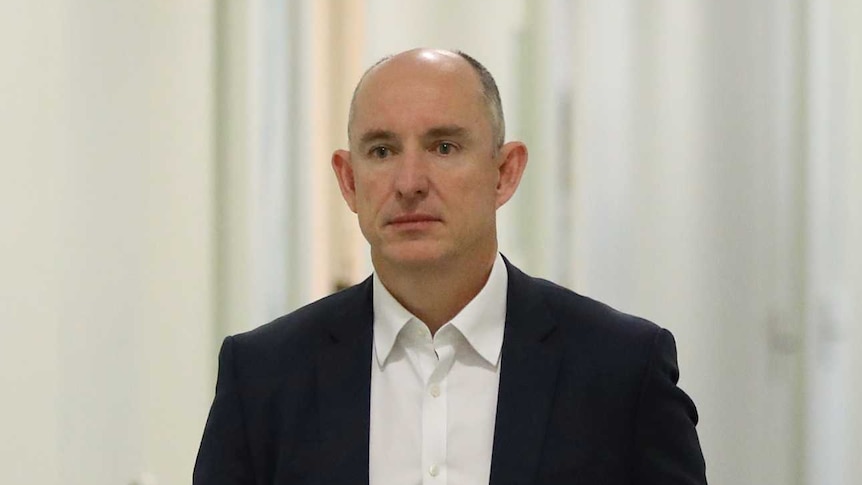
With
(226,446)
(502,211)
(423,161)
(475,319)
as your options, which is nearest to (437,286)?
(475,319)

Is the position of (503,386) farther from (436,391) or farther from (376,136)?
(376,136)

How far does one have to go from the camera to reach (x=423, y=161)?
1.15 m

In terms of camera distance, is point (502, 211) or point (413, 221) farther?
point (502, 211)

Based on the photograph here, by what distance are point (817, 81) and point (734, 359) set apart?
1.79ft

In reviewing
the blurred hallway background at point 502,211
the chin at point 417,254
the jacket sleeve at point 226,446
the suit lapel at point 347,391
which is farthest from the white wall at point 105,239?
the chin at point 417,254

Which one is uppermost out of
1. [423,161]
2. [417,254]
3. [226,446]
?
[423,161]

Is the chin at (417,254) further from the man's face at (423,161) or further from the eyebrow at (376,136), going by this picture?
the eyebrow at (376,136)

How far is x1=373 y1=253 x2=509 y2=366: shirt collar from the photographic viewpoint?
3.91 feet

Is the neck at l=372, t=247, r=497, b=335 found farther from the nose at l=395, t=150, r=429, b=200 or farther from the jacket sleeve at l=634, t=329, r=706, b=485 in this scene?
the jacket sleeve at l=634, t=329, r=706, b=485

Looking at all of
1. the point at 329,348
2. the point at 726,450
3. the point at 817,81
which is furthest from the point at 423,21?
the point at 726,450

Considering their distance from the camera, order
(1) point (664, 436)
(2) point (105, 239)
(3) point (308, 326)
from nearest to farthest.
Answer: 1. (1) point (664, 436)
2. (3) point (308, 326)
3. (2) point (105, 239)

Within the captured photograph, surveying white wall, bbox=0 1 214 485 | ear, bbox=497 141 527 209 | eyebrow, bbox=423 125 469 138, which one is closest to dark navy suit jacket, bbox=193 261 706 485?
ear, bbox=497 141 527 209

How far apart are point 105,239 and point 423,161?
91 centimetres

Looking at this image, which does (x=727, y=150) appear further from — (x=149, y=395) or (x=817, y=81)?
(x=149, y=395)
